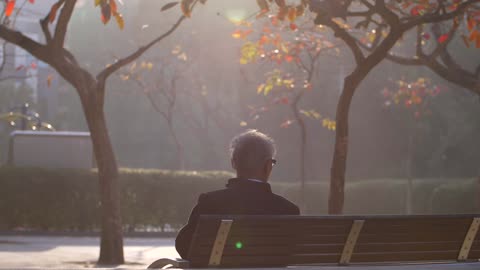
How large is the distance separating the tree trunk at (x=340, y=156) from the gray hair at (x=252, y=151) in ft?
20.0

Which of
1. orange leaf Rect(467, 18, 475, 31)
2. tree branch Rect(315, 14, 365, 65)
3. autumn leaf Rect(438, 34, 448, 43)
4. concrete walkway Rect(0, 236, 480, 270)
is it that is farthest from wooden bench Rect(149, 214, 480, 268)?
autumn leaf Rect(438, 34, 448, 43)

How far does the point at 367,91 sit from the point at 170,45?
426 inches

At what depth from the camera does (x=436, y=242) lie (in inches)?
283

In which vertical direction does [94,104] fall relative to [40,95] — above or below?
above

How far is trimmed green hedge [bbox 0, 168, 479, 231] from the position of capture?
83.6ft

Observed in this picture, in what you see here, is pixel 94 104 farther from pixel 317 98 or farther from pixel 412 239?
pixel 317 98

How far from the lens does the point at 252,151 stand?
6340 millimetres

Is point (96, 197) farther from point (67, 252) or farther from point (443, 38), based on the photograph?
point (443, 38)

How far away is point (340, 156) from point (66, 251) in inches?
319

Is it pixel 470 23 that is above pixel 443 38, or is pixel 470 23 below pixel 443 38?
above

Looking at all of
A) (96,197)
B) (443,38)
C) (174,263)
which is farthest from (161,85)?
(174,263)

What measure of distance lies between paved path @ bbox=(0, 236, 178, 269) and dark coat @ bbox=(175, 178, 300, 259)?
28.3 ft

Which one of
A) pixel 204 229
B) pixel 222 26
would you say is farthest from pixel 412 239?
pixel 222 26

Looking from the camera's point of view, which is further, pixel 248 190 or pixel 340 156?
pixel 340 156
